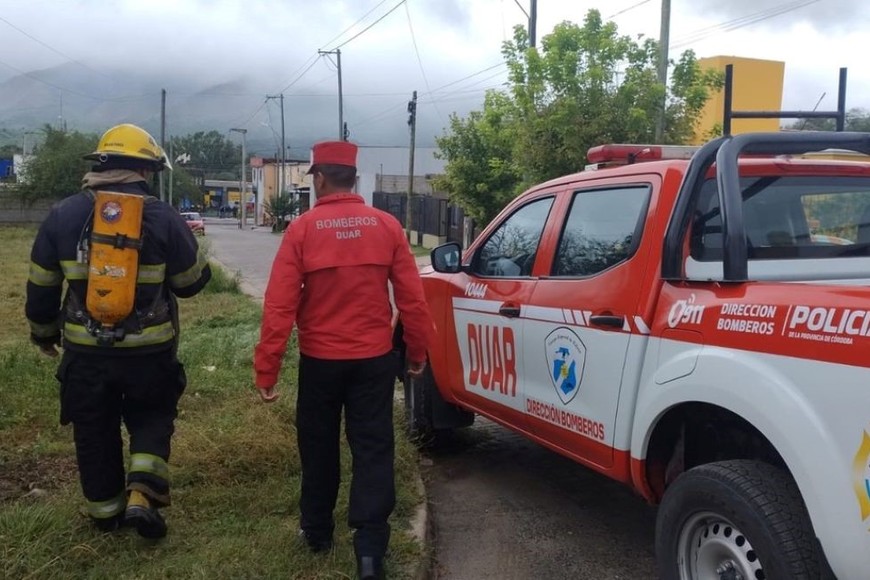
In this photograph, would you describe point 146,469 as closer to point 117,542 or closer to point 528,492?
point 117,542

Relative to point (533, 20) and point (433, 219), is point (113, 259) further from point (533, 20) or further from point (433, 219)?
point (433, 219)

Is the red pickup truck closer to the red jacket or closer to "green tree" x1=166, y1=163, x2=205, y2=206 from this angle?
the red jacket

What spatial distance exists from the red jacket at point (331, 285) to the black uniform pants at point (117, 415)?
1.85 ft

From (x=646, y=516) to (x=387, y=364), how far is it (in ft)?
6.48

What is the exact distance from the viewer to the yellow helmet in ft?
12.3

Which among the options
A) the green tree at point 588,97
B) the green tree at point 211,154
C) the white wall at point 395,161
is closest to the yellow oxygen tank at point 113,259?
the green tree at point 588,97

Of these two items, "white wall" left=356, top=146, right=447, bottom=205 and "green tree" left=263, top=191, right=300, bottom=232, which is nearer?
"green tree" left=263, top=191, right=300, bottom=232

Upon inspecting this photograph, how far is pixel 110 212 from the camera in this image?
3.59 metres

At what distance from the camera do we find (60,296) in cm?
382

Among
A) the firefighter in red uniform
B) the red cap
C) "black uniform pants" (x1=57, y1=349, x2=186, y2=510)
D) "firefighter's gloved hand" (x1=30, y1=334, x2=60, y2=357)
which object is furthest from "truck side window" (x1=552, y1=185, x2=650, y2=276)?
"firefighter's gloved hand" (x1=30, y1=334, x2=60, y2=357)

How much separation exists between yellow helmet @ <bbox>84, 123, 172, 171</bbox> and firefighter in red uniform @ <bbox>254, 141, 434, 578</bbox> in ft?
2.65

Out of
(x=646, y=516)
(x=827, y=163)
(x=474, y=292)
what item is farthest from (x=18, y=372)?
(x=827, y=163)

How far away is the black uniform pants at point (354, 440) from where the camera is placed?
3.56 meters

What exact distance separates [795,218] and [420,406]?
2789 millimetres
